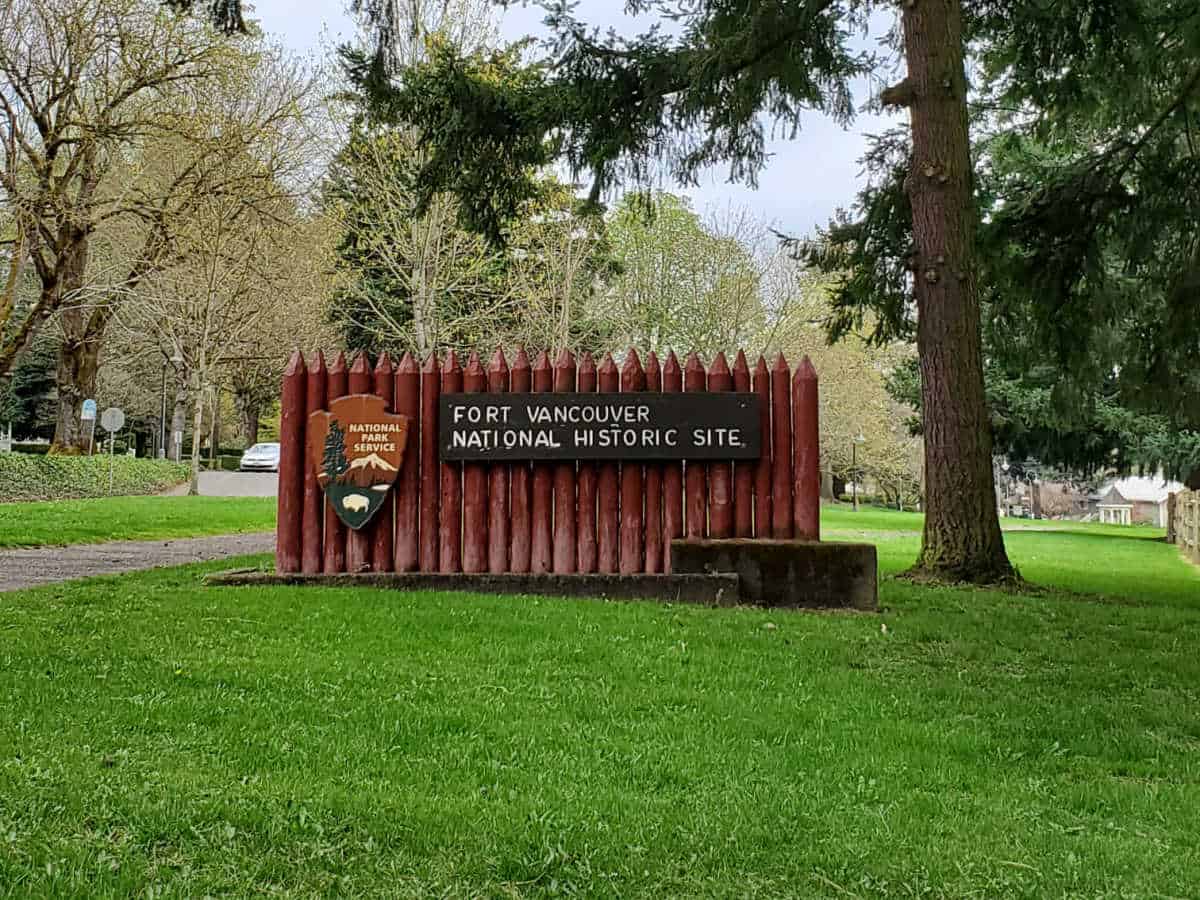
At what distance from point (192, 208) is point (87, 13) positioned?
3.63 m

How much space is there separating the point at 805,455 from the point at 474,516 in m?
2.79

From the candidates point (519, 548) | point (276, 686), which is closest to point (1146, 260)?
point (519, 548)

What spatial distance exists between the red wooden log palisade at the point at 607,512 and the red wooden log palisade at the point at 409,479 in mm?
1400

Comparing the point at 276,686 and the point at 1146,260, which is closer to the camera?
the point at 276,686

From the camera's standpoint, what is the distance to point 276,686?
4.56 metres

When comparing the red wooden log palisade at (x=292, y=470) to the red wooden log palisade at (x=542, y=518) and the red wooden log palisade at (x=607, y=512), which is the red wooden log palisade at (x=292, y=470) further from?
the red wooden log palisade at (x=607, y=512)

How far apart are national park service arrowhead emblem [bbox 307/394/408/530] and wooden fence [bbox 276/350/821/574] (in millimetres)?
97

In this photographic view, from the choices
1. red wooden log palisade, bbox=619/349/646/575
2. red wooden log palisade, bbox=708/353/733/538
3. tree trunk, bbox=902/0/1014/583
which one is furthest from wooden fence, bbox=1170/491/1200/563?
red wooden log palisade, bbox=619/349/646/575

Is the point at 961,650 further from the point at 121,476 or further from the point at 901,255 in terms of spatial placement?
the point at 121,476

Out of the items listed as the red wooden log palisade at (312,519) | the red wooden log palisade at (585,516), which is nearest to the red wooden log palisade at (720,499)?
the red wooden log palisade at (585,516)

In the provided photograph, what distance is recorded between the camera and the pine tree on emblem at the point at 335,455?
817 cm

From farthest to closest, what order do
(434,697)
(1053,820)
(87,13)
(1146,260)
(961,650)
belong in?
(87,13) → (1146,260) → (961,650) → (434,697) → (1053,820)

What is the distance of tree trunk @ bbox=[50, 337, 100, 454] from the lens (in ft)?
97.6

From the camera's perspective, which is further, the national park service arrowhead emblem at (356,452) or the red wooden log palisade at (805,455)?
the national park service arrowhead emblem at (356,452)
